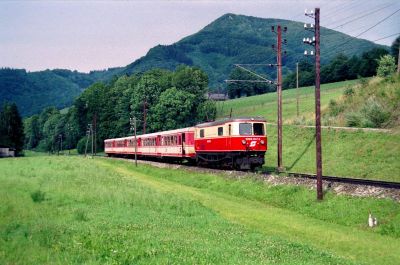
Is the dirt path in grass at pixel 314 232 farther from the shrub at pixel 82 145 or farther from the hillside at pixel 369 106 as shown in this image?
the shrub at pixel 82 145

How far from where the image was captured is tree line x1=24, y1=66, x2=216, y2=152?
95.4 metres

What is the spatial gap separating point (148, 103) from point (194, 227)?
281 ft

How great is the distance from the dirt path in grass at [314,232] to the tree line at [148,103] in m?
53.3

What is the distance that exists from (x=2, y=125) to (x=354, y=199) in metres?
132

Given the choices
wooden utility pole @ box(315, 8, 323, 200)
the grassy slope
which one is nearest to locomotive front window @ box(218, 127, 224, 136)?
the grassy slope

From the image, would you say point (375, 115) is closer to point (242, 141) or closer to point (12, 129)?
point (242, 141)

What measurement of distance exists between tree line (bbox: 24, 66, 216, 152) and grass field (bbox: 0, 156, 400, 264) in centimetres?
5175

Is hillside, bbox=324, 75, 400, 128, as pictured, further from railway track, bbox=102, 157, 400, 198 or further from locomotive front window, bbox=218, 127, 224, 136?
railway track, bbox=102, 157, 400, 198

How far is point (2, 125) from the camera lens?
142m

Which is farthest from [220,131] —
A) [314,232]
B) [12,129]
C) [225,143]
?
[12,129]

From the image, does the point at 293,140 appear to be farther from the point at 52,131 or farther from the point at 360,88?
the point at 52,131

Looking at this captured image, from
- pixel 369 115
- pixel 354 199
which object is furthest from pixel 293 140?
pixel 354 199

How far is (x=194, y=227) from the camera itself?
19.9 m

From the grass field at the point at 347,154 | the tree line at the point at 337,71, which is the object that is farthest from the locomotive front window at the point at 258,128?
the tree line at the point at 337,71
